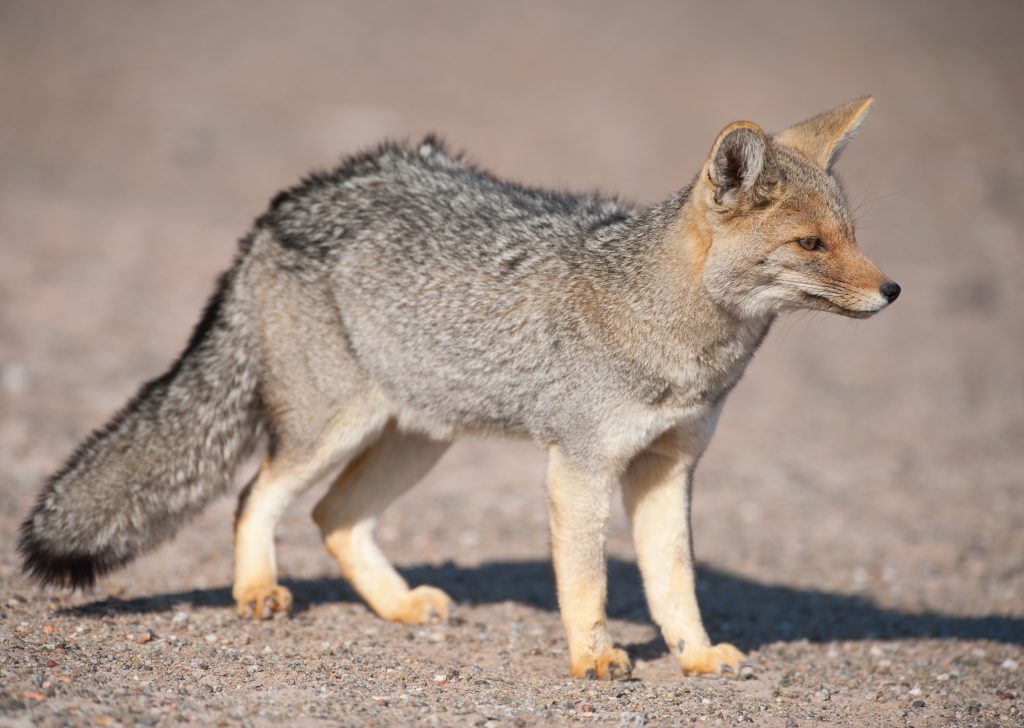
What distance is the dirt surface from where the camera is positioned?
20.4 feet

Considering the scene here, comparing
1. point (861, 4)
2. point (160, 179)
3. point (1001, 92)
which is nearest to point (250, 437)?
point (160, 179)

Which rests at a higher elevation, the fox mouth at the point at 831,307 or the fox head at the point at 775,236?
the fox head at the point at 775,236

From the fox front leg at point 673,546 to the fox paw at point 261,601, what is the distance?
213cm

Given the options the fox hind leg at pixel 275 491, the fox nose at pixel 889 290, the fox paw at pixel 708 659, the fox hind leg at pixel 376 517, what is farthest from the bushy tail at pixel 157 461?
the fox nose at pixel 889 290

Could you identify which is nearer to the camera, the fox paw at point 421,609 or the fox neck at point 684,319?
the fox neck at point 684,319

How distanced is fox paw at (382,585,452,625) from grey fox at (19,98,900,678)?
13mm

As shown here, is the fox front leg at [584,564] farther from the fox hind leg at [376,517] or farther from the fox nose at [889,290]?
the fox nose at [889,290]

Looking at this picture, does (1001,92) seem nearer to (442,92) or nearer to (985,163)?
(985,163)

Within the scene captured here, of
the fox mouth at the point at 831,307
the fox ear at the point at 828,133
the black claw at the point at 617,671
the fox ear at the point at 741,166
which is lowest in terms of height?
the black claw at the point at 617,671

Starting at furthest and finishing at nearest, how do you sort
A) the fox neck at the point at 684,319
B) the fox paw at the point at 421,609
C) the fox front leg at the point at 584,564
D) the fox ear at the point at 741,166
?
the fox paw at the point at 421,609
the fox front leg at the point at 584,564
the fox neck at the point at 684,319
the fox ear at the point at 741,166

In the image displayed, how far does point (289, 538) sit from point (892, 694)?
16.2 ft

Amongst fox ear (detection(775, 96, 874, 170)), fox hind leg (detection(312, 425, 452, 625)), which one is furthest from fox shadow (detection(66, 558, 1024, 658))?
fox ear (detection(775, 96, 874, 170))

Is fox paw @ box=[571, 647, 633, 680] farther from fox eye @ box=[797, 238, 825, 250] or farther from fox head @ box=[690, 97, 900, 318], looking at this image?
fox eye @ box=[797, 238, 825, 250]

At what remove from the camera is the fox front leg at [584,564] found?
636cm
